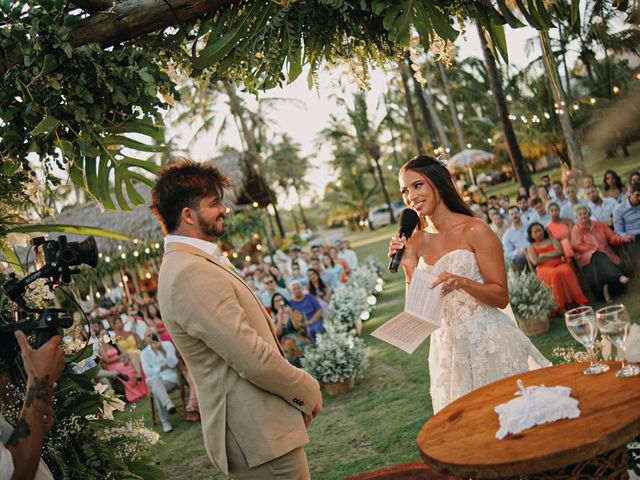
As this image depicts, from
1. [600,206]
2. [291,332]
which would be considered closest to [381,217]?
[291,332]

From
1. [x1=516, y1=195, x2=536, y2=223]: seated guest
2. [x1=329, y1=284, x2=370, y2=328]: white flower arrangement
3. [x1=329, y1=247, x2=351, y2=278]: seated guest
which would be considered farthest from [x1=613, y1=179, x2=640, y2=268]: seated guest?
[x1=329, y1=247, x2=351, y2=278]: seated guest

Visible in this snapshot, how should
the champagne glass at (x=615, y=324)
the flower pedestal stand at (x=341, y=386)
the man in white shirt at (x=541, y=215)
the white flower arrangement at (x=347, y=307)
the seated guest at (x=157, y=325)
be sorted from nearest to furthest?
the champagne glass at (x=615, y=324) < the flower pedestal stand at (x=341, y=386) < the man in white shirt at (x=541, y=215) < the white flower arrangement at (x=347, y=307) < the seated guest at (x=157, y=325)

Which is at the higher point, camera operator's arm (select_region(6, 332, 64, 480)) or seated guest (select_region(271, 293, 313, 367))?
camera operator's arm (select_region(6, 332, 64, 480))

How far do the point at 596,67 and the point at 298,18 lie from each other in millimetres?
32166

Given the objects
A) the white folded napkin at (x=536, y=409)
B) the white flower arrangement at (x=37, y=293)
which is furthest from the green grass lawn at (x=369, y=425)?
the white folded napkin at (x=536, y=409)

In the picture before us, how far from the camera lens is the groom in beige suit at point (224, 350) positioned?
2.67 m

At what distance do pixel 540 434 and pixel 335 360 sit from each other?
Result: 5897 millimetres

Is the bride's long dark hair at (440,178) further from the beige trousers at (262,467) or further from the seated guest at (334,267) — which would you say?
the seated guest at (334,267)

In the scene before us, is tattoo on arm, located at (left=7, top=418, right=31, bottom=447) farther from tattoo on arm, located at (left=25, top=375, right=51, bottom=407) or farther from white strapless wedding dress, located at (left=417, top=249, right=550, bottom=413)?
white strapless wedding dress, located at (left=417, top=249, right=550, bottom=413)

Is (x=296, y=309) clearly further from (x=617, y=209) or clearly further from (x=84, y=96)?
(x=84, y=96)

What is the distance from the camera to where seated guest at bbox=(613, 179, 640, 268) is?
8477 mm

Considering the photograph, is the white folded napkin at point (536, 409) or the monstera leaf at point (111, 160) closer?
the white folded napkin at point (536, 409)

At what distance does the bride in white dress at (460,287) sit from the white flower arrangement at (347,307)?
6512 millimetres

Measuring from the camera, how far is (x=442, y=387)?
12.5 ft
